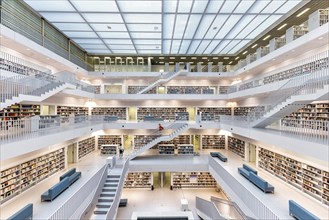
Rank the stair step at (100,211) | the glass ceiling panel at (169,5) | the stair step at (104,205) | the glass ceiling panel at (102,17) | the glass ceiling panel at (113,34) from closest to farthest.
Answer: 1. the stair step at (100,211)
2. the stair step at (104,205)
3. the glass ceiling panel at (169,5)
4. the glass ceiling panel at (102,17)
5. the glass ceiling panel at (113,34)

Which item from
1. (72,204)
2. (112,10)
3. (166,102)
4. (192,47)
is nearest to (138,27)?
(112,10)

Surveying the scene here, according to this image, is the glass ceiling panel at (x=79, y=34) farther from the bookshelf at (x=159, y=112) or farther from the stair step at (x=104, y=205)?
the stair step at (x=104, y=205)

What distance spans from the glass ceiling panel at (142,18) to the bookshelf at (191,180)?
10.00 metres

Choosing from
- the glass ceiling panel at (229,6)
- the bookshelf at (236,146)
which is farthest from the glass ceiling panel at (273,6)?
the bookshelf at (236,146)

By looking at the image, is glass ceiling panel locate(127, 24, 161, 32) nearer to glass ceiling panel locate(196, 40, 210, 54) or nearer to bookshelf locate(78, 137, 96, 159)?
glass ceiling panel locate(196, 40, 210, 54)

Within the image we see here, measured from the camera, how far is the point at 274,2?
1053 centimetres

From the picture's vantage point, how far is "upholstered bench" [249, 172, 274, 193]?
9267 mm

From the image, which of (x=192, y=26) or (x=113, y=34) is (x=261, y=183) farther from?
(x=113, y=34)

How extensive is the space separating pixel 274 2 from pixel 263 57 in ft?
13.3

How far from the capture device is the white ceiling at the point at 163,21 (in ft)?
35.2

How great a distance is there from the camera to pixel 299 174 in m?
9.93

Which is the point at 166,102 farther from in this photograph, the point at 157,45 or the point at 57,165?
the point at 57,165

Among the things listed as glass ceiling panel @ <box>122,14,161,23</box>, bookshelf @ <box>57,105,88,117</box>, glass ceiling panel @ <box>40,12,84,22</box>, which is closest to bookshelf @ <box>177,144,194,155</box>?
bookshelf @ <box>57,105,88,117</box>

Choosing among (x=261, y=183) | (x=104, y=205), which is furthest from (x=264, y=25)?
(x=104, y=205)
